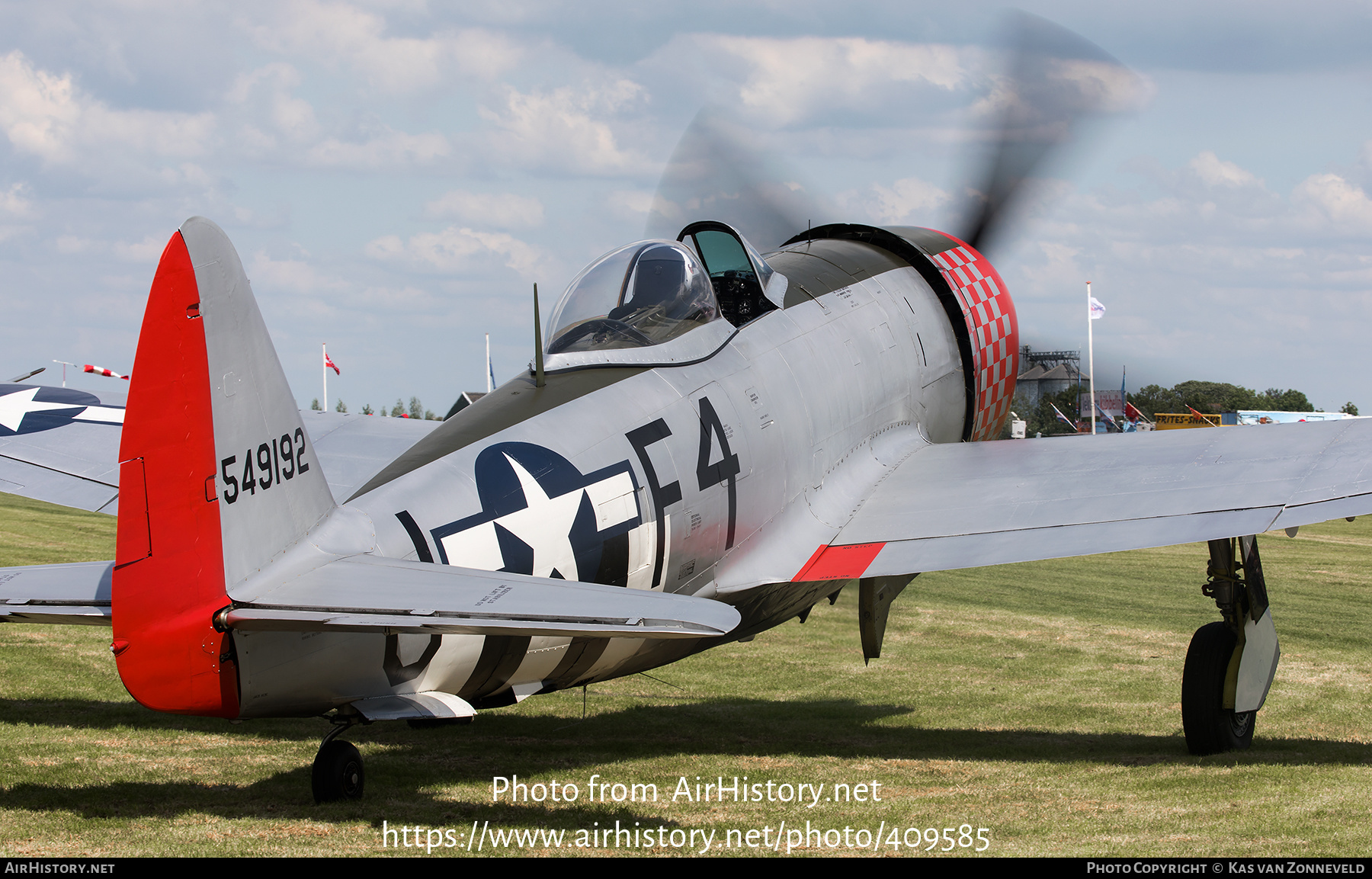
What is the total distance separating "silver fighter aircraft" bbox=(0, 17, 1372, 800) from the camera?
15.2 feet

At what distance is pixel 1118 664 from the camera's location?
39.0 ft

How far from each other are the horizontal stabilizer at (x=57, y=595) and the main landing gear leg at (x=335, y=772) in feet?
3.77

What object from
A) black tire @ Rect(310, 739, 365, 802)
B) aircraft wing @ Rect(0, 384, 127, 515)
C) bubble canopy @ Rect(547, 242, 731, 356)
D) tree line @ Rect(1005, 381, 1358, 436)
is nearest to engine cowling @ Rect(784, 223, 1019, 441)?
bubble canopy @ Rect(547, 242, 731, 356)

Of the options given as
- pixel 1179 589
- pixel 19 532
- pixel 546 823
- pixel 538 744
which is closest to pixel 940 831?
pixel 546 823

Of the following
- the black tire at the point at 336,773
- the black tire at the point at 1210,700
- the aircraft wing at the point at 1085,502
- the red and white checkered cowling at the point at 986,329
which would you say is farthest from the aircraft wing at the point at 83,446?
the black tire at the point at 1210,700

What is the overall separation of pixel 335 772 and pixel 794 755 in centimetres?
316

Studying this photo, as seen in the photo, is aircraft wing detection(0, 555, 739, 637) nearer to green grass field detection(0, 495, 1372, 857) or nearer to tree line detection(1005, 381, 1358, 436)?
green grass field detection(0, 495, 1372, 857)

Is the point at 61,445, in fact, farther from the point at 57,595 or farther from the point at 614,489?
the point at 614,489

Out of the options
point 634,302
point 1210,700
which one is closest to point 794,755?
point 1210,700

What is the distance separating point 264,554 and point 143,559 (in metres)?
0.44

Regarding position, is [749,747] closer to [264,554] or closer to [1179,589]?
[264,554]

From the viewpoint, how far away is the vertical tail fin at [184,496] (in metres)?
4.60

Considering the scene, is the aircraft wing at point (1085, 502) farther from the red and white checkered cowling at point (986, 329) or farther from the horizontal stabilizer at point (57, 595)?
the horizontal stabilizer at point (57, 595)

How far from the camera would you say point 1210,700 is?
7.69m
